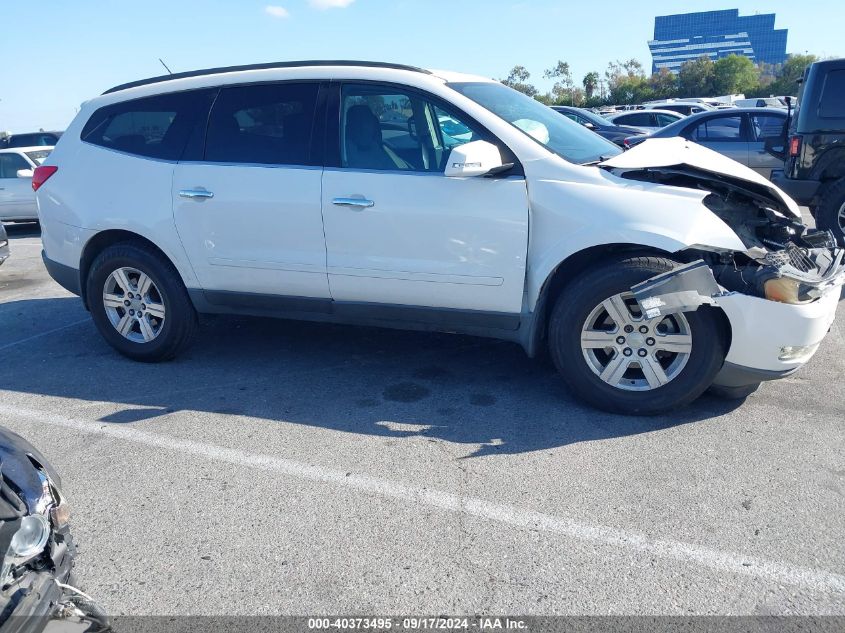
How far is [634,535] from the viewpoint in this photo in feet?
10.2

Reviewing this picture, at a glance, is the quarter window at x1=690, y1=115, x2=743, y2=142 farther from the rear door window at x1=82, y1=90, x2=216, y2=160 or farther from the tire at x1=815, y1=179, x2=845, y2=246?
the rear door window at x1=82, y1=90, x2=216, y2=160

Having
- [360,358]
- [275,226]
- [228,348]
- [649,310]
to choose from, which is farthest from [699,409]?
[228,348]

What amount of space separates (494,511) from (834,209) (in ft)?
20.7

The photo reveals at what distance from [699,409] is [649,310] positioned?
2.64 feet

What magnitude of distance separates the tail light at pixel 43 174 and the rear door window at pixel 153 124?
1.11 feet

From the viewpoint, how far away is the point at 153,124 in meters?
5.21

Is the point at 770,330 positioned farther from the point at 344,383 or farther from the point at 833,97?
the point at 833,97

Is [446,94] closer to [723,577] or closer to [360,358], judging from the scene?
[360,358]

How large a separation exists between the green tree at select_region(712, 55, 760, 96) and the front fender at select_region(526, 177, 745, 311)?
66.0m

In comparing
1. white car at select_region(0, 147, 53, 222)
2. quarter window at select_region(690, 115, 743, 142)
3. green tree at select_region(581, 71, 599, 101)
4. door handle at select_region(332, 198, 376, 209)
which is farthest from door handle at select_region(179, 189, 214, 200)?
green tree at select_region(581, 71, 599, 101)

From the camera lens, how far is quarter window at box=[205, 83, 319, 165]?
474 centimetres

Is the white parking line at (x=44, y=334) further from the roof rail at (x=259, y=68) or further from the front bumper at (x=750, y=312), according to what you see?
the front bumper at (x=750, y=312)

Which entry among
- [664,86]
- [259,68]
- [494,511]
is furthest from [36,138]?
[664,86]

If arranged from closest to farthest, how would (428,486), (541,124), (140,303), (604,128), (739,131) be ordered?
(428,486) < (541,124) < (140,303) < (739,131) < (604,128)
